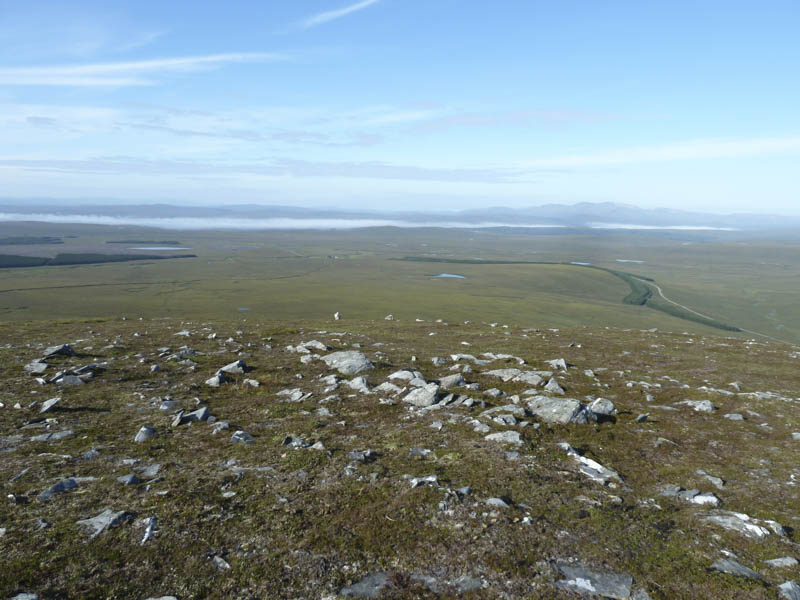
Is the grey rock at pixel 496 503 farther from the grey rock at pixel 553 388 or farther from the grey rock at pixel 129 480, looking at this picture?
the grey rock at pixel 553 388

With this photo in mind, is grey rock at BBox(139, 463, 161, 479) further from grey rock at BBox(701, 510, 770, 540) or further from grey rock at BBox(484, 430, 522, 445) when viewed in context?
grey rock at BBox(701, 510, 770, 540)

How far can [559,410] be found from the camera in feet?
51.8

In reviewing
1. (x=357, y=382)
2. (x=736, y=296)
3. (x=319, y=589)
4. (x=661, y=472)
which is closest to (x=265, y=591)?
(x=319, y=589)

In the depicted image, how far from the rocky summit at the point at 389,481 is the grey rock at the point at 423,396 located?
0.27ft

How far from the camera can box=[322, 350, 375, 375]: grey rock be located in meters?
21.2

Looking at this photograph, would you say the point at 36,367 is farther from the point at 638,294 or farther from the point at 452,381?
the point at 638,294


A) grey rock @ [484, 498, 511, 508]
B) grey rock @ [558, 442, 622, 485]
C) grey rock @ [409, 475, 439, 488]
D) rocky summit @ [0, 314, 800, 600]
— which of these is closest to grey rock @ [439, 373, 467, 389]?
rocky summit @ [0, 314, 800, 600]

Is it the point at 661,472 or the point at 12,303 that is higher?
the point at 661,472

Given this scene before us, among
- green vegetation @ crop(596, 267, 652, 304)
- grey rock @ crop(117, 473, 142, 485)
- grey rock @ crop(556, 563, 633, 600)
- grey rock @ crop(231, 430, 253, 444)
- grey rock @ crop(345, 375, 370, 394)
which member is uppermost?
grey rock @ crop(117, 473, 142, 485)

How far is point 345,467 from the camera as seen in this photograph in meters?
12.0

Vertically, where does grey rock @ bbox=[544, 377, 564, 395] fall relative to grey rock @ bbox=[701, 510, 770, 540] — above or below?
below

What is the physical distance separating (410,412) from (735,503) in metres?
9.33

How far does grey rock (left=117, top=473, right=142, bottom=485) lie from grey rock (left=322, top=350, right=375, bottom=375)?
1074 cm

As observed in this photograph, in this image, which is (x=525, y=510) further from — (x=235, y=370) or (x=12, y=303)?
(x=12, y=303)
